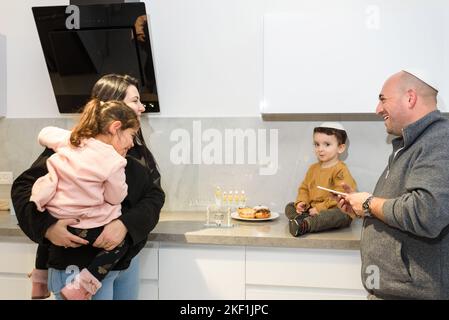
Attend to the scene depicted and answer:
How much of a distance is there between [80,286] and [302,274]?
865mm

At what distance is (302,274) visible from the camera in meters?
1.70

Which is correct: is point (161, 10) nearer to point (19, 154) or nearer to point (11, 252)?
point (19, 154)

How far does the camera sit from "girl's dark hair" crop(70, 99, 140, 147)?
1299 millimetres

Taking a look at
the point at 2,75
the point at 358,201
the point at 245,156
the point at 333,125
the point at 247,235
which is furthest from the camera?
the point at 2,75

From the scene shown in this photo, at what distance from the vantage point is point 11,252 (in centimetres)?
187

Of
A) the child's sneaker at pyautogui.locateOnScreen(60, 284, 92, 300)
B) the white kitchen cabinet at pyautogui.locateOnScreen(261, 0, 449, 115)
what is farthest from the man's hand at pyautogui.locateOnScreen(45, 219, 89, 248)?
the white kitchen cabinet at pyautogui.locateOnScreen(261, 0, 449, 115)

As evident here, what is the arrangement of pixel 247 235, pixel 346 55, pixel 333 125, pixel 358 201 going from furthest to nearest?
1. pixel 333 125
2. pixel 346 55
3. pixel 247 235
4. pixel 358 201

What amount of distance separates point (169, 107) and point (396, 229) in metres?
1.42

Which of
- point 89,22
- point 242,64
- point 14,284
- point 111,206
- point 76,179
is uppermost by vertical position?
point 89,22

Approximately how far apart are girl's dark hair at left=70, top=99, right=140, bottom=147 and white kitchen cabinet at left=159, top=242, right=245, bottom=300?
2.12ft

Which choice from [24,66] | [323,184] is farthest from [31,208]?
[24,66]

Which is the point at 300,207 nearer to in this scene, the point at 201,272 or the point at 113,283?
the point at 201,272

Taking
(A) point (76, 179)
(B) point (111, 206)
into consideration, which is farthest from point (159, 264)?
(A) point (76, 179)

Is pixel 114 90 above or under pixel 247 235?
above
